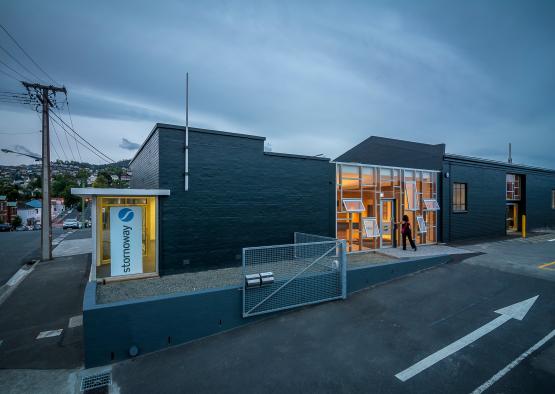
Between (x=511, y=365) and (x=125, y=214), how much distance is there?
35.1 ft

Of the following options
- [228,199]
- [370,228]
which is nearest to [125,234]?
[228,199]

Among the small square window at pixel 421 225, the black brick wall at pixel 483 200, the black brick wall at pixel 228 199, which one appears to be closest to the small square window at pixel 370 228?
the black brick wall at pixel 228 199

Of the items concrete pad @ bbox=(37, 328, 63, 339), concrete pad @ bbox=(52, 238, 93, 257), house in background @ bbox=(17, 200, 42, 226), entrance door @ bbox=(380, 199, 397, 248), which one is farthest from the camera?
house in background @ bbox=(17, 200, 42, 226)

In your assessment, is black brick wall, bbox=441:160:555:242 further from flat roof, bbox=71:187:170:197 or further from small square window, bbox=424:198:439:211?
flat roof, bbox=71:187:170:197

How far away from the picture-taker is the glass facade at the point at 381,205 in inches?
508

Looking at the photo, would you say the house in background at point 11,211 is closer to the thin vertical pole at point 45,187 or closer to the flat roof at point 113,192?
the thin vertical pole at point 45,187

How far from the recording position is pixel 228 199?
1025 centimetres

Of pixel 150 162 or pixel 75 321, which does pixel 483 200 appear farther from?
pixel 75 321

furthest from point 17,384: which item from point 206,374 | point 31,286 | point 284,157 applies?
point 284,157

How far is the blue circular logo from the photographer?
865 cm

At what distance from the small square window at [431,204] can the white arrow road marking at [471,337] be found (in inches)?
308

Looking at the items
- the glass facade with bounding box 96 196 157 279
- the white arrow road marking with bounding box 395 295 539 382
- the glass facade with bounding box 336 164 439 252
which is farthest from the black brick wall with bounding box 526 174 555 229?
the glass facade with bounding box 96 196 157 279

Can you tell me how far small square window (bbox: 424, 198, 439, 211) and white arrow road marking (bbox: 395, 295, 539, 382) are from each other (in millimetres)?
7834

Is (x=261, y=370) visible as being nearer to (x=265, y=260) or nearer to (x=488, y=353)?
(x=265, y=260)
